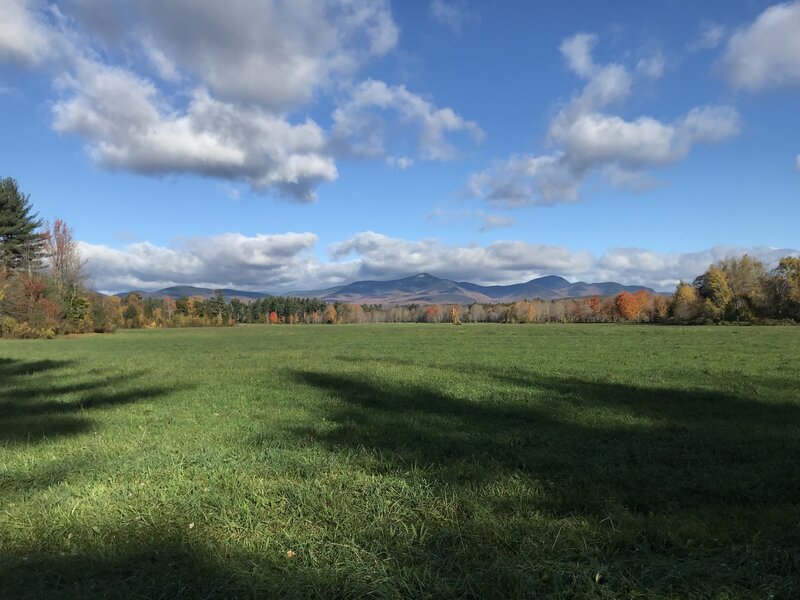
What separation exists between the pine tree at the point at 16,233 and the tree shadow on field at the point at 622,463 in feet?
248

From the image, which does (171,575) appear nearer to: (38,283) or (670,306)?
(38,283)

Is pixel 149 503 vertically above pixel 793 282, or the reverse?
pixel 793 282

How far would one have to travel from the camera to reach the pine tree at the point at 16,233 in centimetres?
6725

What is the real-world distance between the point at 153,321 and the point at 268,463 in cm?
13536

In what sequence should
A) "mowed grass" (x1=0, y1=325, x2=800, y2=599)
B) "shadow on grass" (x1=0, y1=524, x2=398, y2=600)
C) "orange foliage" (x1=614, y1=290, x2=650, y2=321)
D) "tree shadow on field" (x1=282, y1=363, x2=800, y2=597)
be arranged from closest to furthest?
1. "shadow on grass" (x1=0, y1=524, x2=398, y2=600)
2. "mowed grass" (x1=0, y1=325, x2=800, y2=599)
3. "tree shadow on field" (x1=282, y1=363, x2=800, y2=597)
4. "orange foliage" (x1=614, y1=290, x2=650, y2=321)

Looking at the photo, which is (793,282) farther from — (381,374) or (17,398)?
(17,398)

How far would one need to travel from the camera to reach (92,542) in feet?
16.0

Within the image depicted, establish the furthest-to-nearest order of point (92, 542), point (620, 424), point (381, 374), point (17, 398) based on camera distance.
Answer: point (381, 374) → point (17, 398) → point (620, 424) → point (92, 542)

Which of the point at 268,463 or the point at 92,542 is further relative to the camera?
the point at 268,463

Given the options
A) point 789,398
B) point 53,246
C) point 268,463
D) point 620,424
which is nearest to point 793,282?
point 789,398

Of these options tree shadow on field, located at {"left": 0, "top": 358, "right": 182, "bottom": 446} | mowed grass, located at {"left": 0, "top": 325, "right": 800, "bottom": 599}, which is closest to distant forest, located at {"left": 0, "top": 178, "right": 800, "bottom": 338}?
tree shadow on field, located at {"left": 0, "top": 358, "right": 182, "bottom": 446}

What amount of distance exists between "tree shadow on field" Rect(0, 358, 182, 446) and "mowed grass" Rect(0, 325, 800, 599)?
0.47 ft

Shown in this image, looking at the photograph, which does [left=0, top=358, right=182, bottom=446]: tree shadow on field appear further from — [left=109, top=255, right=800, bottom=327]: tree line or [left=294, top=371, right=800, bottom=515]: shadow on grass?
[left=109, top=255, right=800, bottom=327]: tree line

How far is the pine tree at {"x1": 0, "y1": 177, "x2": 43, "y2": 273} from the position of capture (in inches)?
2648
